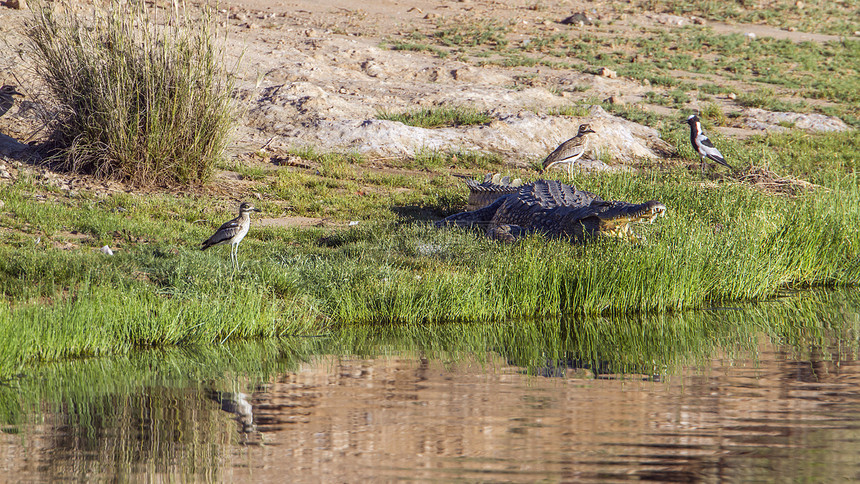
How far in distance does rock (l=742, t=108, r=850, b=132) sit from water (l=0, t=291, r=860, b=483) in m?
10.6

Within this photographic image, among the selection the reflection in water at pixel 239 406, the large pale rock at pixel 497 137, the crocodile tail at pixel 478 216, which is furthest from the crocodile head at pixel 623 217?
the large pale rock at pixel 497 137

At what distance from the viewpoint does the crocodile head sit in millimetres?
8500

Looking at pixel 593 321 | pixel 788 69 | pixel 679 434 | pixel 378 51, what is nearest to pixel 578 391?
pixel 679 434

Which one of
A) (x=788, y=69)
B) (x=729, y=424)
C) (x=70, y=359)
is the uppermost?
(x=729, y=424)

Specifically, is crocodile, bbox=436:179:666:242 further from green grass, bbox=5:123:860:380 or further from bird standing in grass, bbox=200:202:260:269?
bird standing in grass, bbox=200:202:260:269

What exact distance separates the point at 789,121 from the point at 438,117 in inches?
271

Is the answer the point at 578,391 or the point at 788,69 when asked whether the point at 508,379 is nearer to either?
the point at 578,391

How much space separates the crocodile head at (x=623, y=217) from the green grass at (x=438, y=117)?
19.5ft

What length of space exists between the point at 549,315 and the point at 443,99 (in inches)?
336

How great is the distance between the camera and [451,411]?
186 inches

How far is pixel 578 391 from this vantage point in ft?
17.0

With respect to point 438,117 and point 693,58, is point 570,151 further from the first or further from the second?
point 693,58

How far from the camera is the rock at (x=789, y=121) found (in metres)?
16.8

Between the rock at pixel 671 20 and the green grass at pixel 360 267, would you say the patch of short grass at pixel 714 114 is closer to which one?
the green grass at pixel 360 267
